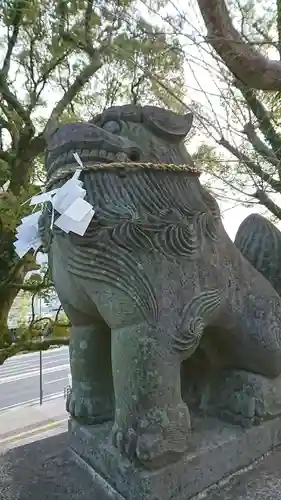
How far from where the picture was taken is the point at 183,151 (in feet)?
2.35

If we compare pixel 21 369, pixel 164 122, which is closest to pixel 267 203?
→ pixel 164 122

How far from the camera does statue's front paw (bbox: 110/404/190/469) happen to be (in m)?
0.61

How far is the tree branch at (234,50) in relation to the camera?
1.09m

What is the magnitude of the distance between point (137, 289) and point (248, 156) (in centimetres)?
135

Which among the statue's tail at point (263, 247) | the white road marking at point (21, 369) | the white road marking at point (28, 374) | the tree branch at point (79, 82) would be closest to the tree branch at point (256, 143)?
the statue's tail at point (263, 247)

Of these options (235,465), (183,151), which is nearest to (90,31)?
(183,151)

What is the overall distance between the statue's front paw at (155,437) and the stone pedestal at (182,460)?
21 mm

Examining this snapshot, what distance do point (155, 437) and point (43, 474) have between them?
0.24 metres

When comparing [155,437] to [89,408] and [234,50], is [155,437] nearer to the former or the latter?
[89,408]

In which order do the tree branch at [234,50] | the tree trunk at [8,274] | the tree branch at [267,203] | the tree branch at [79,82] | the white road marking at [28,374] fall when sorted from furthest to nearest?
the white road marking at [28,374] → the tree branch at [79,82] → the tree trunk at [8,274] → the tree branch at [267,203] → the tree branch at [234,50]

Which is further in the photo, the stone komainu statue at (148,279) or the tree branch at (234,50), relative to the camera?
the tree branch at (234,50)

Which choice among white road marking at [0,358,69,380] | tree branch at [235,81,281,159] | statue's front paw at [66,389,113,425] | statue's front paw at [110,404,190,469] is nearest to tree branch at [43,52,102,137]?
tree branch at [235,81,281,159]

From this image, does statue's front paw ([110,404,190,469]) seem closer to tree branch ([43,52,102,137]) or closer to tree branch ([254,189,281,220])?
tree branch ([254,189,281,220])

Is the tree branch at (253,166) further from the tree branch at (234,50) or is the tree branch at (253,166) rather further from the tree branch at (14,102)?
the tree branch at (14,102)
